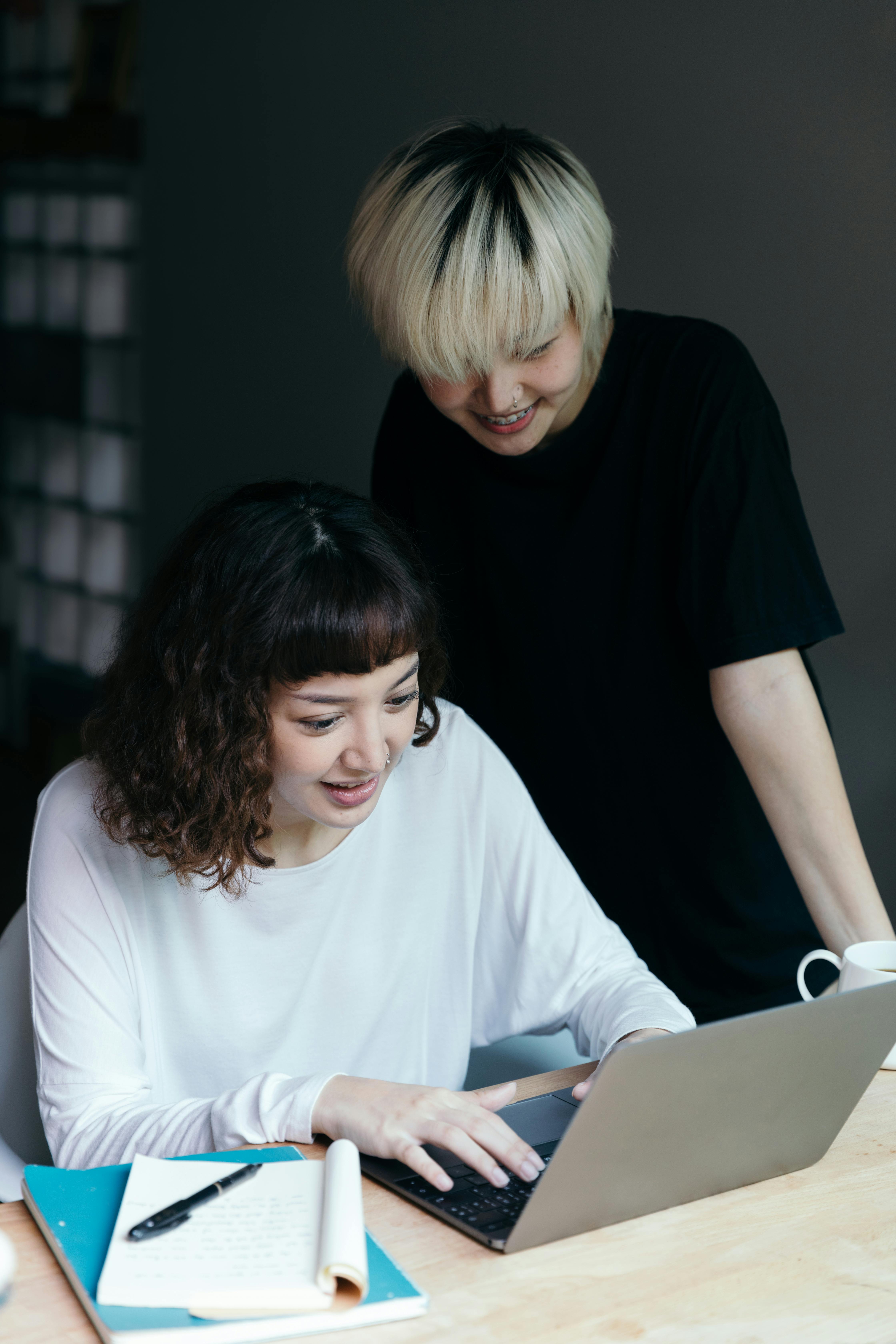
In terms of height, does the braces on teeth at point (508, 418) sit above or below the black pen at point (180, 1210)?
above

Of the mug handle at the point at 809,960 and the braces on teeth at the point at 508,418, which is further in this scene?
the braces on teeth at the point at 508,418

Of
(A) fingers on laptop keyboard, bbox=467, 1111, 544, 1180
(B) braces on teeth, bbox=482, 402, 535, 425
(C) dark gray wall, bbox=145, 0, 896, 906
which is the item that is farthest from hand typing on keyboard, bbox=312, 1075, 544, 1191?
(C) dark gray wall, bbox=145, 0, 896, 906

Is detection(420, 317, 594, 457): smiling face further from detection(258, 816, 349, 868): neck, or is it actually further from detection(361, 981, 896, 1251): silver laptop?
detection(361, 981, 896, 1251): silver laptop

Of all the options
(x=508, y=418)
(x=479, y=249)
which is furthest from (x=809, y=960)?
(x=479, y=249)

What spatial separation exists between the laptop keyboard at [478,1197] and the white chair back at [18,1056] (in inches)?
20.1

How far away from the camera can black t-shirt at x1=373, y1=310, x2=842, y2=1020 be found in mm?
1541

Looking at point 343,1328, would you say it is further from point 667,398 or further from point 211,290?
point 211,290

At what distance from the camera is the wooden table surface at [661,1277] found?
0.87 m

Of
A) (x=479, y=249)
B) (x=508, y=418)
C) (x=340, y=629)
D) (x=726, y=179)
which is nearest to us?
(x=340, y=629)

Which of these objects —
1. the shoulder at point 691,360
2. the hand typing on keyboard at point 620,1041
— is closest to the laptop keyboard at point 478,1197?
the hand typing on keyboard at point 620,1041

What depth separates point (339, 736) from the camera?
1307 mm

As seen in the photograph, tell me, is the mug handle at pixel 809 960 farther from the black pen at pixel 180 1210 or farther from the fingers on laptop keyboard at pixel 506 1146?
the black pen at pixel 180 1210

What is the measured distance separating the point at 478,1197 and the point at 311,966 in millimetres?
455

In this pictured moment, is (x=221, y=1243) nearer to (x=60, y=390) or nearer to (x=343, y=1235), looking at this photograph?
(x=343, y=1235)
